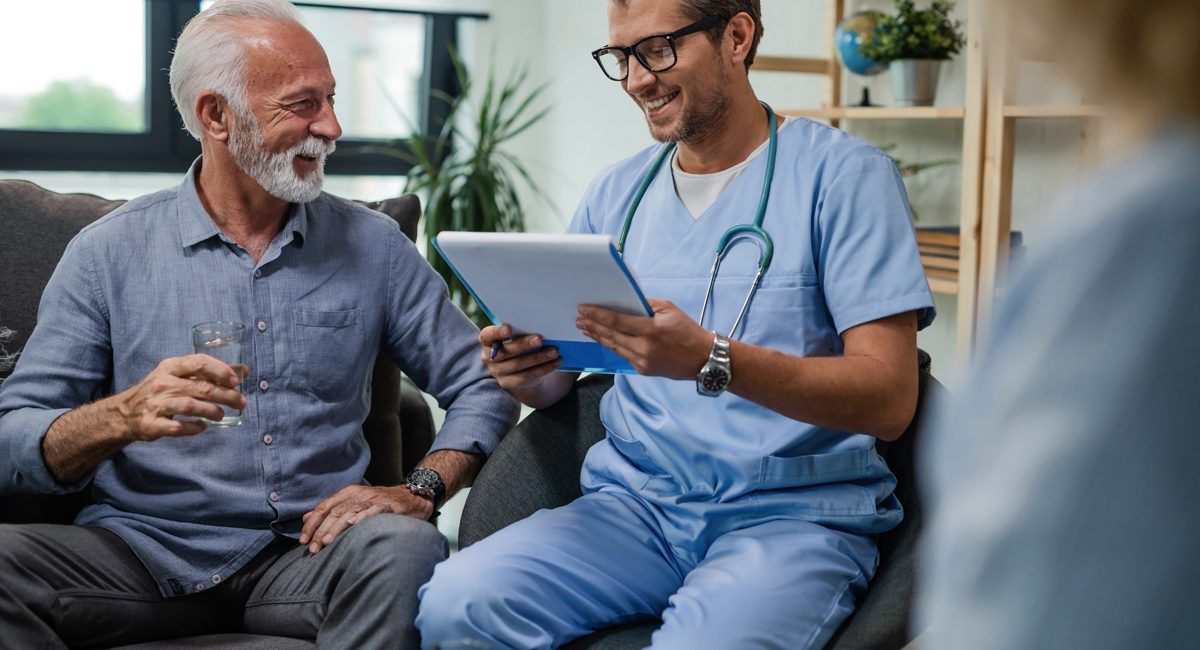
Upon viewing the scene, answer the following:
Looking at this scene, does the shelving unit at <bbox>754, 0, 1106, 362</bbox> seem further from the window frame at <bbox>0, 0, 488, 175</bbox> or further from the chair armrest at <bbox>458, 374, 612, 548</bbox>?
the window frame at <bbox>0, 0, 488, 175</bbox>

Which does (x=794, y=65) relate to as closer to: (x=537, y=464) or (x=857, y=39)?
(x=857, y=39)

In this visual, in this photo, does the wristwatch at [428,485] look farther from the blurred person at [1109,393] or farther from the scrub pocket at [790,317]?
the blurred person at [1109,393]

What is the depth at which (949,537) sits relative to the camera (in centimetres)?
59

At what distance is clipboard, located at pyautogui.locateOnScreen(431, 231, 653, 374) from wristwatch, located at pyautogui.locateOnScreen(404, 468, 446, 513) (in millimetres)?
286

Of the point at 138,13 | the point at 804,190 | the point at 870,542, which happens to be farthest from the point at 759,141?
the point at 138,13

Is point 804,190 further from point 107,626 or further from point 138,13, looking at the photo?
point 138,13

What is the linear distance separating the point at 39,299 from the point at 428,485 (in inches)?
26.5

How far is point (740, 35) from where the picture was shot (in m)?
1.67

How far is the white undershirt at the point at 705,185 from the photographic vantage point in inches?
65.6

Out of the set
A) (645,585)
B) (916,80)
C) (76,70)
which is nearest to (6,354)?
(645,585)

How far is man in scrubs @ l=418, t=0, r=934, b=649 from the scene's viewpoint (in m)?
1.40

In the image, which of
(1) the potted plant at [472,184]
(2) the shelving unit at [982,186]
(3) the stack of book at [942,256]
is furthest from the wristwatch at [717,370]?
(1) the potted plant at [472,184]

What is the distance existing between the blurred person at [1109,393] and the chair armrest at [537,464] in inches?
44.7

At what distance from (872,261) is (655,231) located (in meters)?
0.33
